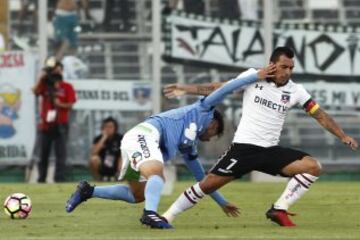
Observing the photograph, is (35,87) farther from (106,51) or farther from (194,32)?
(194,32)

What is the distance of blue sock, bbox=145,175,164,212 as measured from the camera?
11.4 meters

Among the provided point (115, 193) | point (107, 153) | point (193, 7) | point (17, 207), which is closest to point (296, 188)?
point (115, 193)

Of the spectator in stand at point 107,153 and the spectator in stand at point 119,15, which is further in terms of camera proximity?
the spectator in stand at point 119,15

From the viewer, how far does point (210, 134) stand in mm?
12125

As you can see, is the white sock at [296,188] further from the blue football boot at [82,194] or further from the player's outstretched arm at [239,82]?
the blue football boot at [82,194]

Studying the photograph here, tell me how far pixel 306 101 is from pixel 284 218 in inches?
47.7

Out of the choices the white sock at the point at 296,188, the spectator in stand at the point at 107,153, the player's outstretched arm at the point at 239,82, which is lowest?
the spectator in stand at the point at 107,153

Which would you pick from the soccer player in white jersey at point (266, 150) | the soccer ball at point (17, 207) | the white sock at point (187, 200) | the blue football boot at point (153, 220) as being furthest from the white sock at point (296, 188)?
the soccer ball at point (17, 207)

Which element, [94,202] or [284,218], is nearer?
[284,218]

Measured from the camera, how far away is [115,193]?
490 inches

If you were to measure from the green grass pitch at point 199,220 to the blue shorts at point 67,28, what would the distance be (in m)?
5.61

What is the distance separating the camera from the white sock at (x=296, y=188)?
39.4ft

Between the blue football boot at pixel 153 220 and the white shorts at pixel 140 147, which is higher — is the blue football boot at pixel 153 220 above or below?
below

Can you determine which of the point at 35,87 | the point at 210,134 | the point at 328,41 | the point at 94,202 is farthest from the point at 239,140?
the point at 328,41
